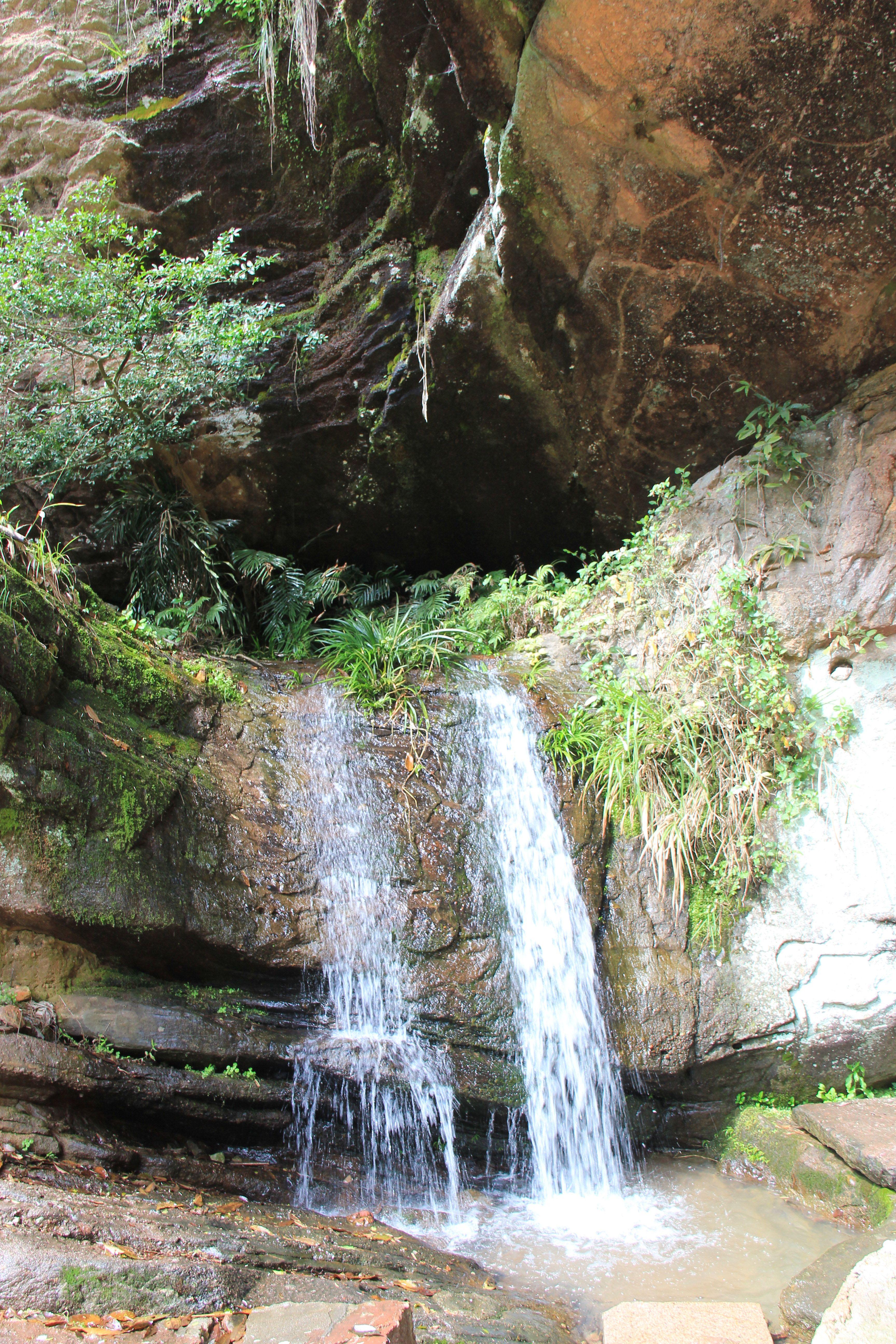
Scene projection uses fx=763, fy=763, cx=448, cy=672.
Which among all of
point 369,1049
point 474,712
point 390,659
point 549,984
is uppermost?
point 390,659

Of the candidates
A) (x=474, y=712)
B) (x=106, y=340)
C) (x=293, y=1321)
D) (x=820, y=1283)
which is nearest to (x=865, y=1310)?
(x=820, y=1283)

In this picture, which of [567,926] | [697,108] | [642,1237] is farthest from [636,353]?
[642,1237]

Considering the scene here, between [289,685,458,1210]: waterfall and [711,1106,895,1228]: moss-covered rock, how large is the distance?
4.91ft

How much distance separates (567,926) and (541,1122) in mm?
979

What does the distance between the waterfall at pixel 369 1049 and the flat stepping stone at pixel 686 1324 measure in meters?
1.32

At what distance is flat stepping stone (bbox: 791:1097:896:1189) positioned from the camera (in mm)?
3387

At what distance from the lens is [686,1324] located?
2461 millimetres

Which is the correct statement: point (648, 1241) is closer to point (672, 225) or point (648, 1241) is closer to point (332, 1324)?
Answer: point (332, 1324)

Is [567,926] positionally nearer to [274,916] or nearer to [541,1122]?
[541,1122]

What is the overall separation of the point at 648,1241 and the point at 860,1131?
3.84ft

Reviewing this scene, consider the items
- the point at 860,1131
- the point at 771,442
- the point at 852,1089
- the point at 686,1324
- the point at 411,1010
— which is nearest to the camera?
the point at 686,1324

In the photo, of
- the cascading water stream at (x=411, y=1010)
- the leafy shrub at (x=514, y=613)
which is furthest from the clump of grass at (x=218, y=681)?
the leafy shrub at (x=514, y=613)

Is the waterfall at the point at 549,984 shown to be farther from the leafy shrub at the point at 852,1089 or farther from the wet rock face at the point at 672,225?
the wet rock face at the point at 672,225

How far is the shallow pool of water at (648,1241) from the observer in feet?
9.73
